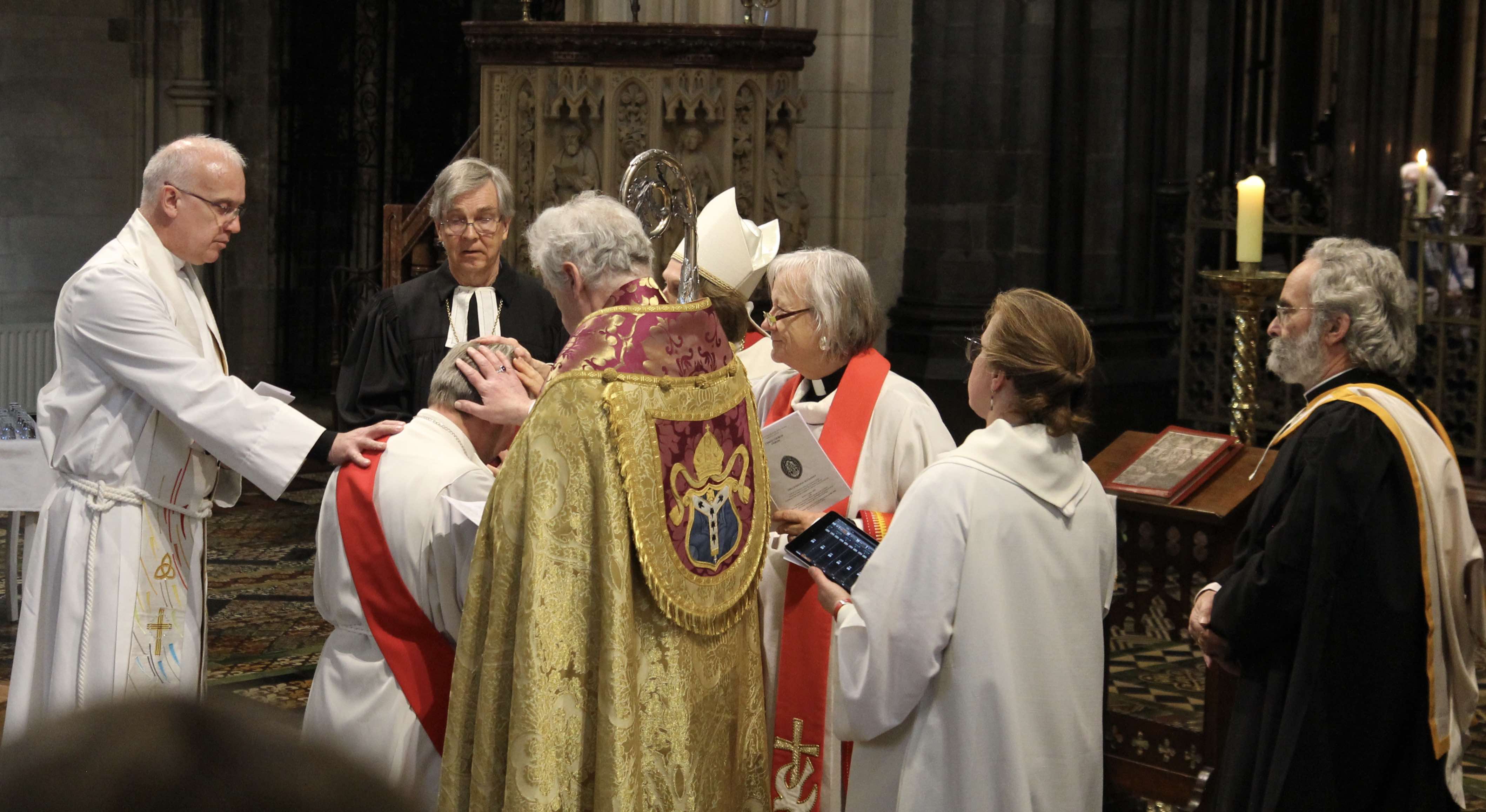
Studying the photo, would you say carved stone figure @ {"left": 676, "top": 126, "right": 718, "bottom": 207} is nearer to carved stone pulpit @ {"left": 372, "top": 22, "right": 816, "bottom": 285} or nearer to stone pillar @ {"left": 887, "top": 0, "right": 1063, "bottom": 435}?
carved stone pulpit @ {"left": 372, "top": 22, "right": 816, "bottom": 285}

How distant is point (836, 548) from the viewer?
276 cm

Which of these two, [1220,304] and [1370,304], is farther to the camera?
[1220,304]

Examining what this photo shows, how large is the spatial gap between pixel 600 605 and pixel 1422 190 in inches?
227

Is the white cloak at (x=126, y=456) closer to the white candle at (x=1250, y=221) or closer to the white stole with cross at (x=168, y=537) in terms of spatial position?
the white stole with cross at (x=168, y=537)

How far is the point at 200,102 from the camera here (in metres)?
10.8

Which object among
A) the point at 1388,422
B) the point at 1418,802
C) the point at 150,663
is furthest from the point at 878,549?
the point at 150,663

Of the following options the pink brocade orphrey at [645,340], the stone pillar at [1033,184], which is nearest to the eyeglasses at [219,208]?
the pink brocade orphrey at [645,340]

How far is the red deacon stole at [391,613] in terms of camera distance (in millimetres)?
2688

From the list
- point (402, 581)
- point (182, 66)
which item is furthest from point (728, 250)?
point (182, 66)

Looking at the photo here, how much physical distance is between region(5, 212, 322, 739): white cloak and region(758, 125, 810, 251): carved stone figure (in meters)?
3.06

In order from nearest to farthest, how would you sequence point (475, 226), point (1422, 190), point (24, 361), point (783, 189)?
point (475, 226), point (783, 189), point (1422, 190), point (24, 361)

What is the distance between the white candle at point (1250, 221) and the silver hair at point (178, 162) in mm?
2235

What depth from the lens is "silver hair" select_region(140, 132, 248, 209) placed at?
10.6ft

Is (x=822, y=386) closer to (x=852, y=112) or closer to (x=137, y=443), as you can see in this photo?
(x=137, y=443)
